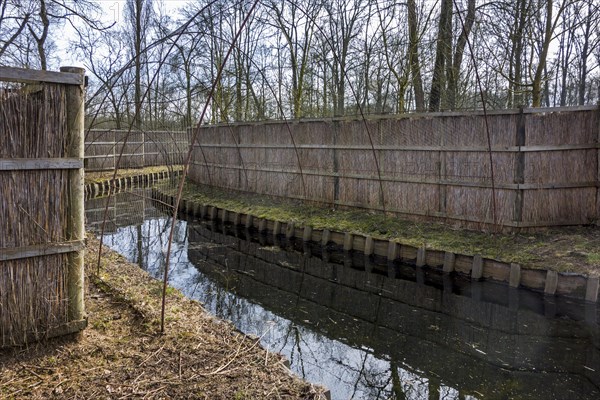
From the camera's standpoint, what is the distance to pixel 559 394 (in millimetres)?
4129

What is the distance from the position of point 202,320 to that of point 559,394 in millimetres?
3453

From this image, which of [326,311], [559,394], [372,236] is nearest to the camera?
[559,394]

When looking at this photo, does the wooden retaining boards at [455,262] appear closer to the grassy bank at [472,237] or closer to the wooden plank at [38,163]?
the grassy bank at [472,237]

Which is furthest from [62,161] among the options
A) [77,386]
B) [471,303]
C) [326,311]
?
[471,303]

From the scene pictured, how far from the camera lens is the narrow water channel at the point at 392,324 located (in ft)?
14.4

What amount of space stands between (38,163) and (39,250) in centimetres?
64

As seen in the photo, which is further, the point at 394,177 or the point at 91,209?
the point at 91,209

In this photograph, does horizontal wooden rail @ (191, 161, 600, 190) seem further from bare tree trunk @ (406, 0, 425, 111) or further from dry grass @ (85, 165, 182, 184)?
dry grass @ (85, 165, 182, 184)

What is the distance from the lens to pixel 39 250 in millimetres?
3254

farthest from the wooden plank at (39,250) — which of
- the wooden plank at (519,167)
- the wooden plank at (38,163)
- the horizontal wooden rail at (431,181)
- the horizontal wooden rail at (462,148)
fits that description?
the wooden plank at (519,167)

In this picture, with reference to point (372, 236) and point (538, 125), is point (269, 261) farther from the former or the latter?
point (538, 125)

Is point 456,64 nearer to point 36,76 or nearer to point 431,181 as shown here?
point 431,181

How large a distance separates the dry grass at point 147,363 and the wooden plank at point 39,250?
69cm

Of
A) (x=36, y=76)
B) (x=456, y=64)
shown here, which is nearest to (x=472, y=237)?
(x=456, y=64)
